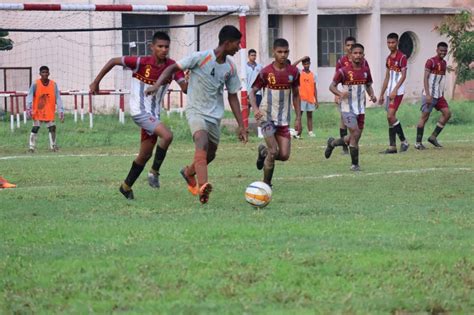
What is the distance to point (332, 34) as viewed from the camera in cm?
4609

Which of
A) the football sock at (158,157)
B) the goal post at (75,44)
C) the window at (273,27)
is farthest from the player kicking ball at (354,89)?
the window at (273,27)

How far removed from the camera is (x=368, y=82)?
18453 mm

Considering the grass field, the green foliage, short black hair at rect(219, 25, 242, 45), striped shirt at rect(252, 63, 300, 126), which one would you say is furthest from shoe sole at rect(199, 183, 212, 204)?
the green foliage

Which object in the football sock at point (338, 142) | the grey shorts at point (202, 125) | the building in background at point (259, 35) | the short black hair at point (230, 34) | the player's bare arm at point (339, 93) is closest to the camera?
the short black hair at point (230, 34)

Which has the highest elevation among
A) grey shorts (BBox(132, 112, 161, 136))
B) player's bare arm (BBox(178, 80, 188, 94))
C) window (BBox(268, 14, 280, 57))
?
window (BBox(268, 14, 280, 57))

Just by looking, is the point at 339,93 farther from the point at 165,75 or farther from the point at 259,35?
the point at 259,35

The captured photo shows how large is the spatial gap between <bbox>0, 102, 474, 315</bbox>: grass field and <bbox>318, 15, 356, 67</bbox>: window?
28.3m

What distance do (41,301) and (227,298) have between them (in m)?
1.15

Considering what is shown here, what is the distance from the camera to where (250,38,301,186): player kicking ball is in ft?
47.6

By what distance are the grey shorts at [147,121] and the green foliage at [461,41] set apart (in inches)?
1105

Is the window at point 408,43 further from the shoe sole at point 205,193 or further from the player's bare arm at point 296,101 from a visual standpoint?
the shoe sole at point 205,193

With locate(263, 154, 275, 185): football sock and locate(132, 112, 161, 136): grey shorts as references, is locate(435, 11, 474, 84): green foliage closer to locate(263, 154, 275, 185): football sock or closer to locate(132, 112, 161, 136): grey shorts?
locate(263, 154, 275, 185): football sock

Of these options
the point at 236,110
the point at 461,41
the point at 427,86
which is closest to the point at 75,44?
the point at 461,41

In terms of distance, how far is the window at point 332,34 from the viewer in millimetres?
45844
